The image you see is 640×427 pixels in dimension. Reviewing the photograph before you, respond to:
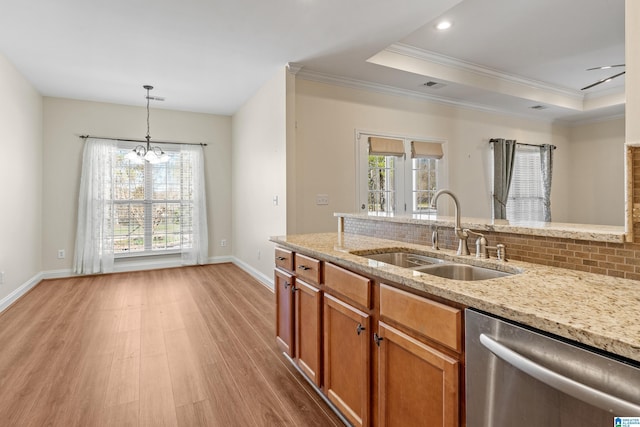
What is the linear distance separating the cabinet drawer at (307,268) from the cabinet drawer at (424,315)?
1.89 ft

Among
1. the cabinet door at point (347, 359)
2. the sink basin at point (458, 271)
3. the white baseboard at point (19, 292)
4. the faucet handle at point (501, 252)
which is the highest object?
the faucet handle at point (501, 252)

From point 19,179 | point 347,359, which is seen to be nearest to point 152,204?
point 19,179

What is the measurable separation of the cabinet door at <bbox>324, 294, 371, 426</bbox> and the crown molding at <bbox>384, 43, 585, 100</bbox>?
329 cm

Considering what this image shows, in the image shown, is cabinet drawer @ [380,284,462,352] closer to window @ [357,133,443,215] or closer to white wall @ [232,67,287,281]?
white wall @ [232,67,287,281]

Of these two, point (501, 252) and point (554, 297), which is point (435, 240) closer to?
point (501, 252)

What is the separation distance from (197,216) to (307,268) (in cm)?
434

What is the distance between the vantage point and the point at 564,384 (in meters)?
0.77

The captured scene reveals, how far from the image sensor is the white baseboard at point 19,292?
11.8 ft

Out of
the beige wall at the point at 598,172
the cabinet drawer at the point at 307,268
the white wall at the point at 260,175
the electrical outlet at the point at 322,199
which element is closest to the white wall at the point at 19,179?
the white wall at the point at 260,175

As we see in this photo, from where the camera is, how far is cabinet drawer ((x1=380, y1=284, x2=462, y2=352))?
1.08m

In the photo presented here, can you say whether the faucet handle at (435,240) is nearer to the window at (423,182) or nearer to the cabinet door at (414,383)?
the cabinet door at (414,383)

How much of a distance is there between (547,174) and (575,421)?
6.72 metres

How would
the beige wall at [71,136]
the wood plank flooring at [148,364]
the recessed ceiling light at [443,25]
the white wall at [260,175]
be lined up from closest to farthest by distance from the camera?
the wood plank flooring at [148,364] → the recessed ceiling light at [443,25] → the white wall at [260,175] → the beige wall at [71,136]

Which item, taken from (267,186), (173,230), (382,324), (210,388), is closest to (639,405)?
(382,324)
